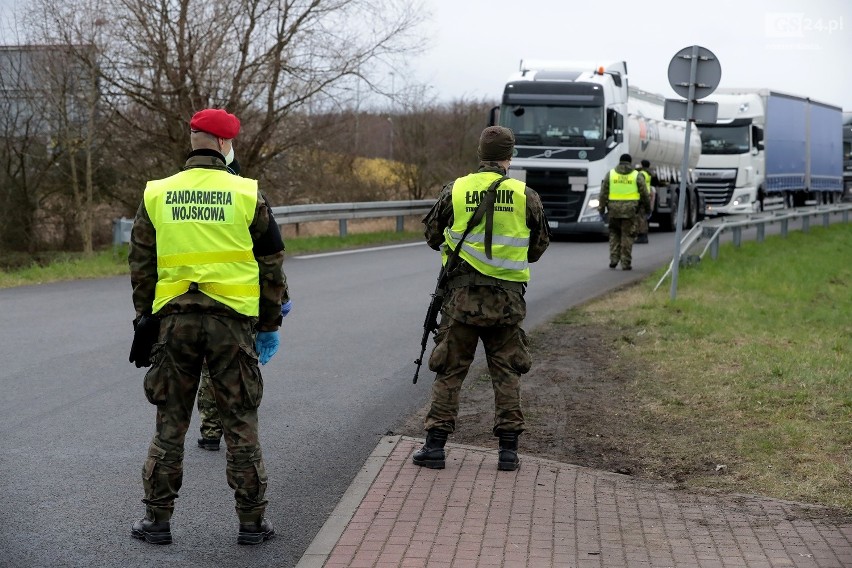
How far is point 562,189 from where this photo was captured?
971 inches

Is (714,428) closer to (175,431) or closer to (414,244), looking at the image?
(175,431)

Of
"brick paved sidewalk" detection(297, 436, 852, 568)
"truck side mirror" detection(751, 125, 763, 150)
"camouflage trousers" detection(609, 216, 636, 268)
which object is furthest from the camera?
"truck side mirror" detection(751, 125, 763, 150)

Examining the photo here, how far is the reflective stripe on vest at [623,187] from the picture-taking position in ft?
60.1

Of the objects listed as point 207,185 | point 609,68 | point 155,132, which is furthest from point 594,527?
point 609,68

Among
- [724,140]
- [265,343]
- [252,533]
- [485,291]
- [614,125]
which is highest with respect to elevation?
[614,125]

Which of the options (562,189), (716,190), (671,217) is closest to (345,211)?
(562,189)

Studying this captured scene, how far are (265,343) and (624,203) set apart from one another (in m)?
13.5

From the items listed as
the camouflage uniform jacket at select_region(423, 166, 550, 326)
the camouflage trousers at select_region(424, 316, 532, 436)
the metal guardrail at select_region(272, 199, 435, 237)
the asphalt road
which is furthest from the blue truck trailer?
the camouflage trousers at select_region(424, 316, 532, 436)

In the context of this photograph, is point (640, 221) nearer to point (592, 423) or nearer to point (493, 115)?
point (493, 115)

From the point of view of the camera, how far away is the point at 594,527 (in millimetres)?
5477

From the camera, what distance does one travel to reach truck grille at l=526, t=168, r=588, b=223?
24.5 meters

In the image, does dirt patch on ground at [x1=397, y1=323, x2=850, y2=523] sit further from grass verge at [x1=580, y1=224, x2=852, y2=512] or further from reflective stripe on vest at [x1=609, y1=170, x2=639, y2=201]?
reflective stripe on vest at [x1=609, y1=170, x2=639, y2=201]

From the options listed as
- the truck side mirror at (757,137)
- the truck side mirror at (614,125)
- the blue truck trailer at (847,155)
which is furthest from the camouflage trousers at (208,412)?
the blue truck trailer at (847,155)

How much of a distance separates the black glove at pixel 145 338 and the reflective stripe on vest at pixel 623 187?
45.3ft
